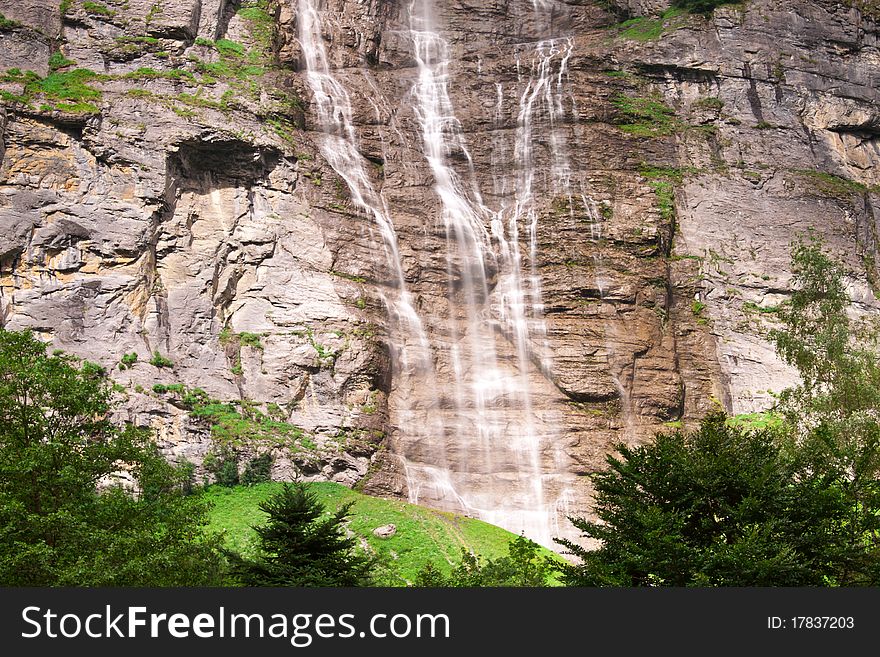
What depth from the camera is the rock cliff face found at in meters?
40.7

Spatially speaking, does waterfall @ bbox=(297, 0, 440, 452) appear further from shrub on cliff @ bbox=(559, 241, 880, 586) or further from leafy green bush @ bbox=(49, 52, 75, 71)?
shrub on cliff @ bbox=(559, 241, 880, 586)

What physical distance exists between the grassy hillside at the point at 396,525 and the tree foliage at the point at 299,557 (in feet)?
27.0

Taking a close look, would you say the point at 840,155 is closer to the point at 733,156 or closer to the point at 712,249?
the point at 733,156

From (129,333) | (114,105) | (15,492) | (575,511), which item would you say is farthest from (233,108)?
(15,492)

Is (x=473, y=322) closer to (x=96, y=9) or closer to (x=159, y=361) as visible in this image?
(x=159, y=361)

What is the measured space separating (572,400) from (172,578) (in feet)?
85.9

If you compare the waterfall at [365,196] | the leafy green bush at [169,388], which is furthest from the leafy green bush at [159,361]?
the waterfall at [365,196]

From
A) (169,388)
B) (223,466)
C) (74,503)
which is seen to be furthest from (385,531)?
(74,503)

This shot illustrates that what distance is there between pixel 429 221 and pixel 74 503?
30792mm

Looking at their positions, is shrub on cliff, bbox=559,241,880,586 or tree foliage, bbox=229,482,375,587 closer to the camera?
shrub on cliff, bbox=559,241,880,586

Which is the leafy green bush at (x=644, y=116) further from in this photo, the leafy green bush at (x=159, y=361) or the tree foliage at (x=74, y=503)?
the tree foliage at (x=74, y=503)

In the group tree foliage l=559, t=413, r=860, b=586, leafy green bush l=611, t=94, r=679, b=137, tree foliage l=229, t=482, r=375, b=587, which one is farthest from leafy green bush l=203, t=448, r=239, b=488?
leafy green bush l=611, t=94, r=679, b=137

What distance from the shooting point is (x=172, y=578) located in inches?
804

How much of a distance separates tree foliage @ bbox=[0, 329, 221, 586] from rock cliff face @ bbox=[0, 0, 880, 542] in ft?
49.6
